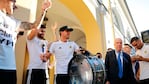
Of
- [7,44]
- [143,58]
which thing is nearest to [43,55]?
[7,44]

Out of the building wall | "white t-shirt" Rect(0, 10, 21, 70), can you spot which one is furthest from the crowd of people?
the building wall

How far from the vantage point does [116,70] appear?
3664 millimetres

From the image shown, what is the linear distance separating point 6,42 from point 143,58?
2.58 meters

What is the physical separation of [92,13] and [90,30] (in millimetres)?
606

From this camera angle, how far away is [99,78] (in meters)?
3.34

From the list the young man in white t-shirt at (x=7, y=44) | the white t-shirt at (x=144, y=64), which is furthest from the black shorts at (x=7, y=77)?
the white t-shirt at (x=144, y=64)

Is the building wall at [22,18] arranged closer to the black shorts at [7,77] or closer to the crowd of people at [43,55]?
the crowd of people at [43,55]

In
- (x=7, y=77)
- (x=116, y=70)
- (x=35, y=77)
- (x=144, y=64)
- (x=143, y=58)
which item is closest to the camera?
(x=7, y=77)

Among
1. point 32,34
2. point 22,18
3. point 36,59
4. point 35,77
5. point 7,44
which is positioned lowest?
point 35,77

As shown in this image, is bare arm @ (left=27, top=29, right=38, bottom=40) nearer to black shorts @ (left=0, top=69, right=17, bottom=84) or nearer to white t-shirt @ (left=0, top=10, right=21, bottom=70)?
white t-shirt @ (left=0, top=10, right=21, bottom=70)

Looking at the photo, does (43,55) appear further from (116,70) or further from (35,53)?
(116,70)

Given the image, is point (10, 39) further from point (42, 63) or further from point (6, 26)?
point (42, 63)

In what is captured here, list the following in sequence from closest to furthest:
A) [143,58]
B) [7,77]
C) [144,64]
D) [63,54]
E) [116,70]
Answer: [7,77] < [63,54] < [116,70] < [143,58] < [144,64]

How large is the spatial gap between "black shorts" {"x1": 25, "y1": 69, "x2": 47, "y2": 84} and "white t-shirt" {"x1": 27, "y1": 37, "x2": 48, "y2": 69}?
6 cm
